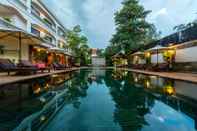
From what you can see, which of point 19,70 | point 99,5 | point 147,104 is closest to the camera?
point 147,104

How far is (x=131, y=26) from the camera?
115ft

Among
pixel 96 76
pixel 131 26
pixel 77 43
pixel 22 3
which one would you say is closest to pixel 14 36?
pixel 96 76

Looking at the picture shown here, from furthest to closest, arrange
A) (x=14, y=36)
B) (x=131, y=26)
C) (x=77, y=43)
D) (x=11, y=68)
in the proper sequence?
(x=77, y=43), (x=131, y=26), (x=14, y=36), (x=11, y=68)

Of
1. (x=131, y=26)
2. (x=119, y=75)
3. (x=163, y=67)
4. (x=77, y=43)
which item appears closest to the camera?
(x=119, y=75)

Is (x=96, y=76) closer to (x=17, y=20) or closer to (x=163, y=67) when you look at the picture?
(x=163, y=67)

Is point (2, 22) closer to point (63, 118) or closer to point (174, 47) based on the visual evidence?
point (63, 118)

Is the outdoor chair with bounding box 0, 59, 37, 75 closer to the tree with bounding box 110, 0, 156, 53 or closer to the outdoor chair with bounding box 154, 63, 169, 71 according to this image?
the outdoor chair with bounding box 154, 63, 169, 71

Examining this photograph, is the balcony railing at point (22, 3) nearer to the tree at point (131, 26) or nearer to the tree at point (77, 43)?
the tree at point (131, 26)

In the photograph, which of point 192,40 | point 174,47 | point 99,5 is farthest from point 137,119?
point 99,5

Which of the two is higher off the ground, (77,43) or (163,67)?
(77,43)

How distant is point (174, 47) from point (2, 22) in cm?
1556

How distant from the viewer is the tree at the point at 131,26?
34.7 metres

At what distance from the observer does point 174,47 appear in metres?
22.8

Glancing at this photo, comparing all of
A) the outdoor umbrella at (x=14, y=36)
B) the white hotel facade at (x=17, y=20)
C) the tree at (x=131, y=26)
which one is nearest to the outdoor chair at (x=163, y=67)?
the white hotel facade at (x=17, y=20)
